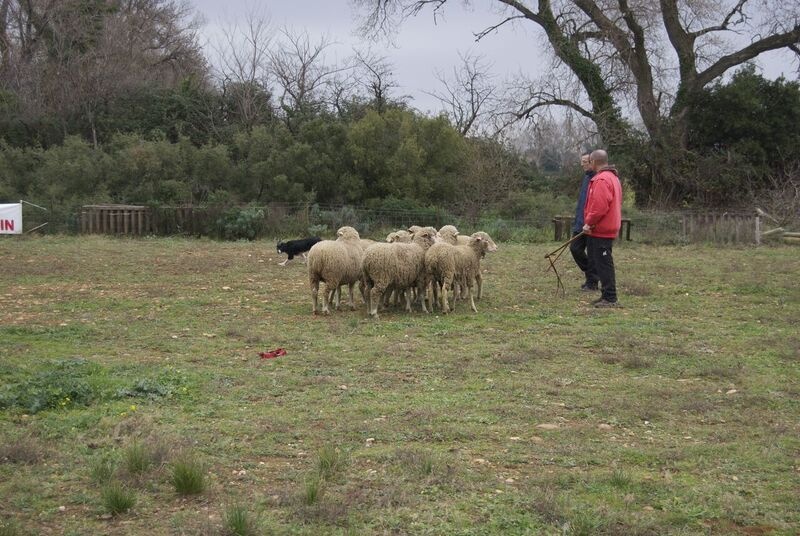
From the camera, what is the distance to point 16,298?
12688 mm

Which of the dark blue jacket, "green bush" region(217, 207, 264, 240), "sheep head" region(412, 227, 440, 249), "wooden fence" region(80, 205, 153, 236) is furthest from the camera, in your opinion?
"wooden fence" region(80, 205, 153, 236)

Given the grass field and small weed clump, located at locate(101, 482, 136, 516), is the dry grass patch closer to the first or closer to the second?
the grass field

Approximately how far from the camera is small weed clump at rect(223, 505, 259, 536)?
172 inches

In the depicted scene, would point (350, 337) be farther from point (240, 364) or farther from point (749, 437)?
point (749, 437)

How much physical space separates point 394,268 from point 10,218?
15259mm

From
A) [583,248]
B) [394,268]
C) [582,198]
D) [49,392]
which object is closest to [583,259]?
[583,248]

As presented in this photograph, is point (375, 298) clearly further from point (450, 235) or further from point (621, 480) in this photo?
point (621, 480)

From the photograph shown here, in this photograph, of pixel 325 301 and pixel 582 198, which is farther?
pixel 582 198

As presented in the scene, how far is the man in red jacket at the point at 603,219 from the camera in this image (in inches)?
474

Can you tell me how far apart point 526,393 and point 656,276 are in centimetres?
938

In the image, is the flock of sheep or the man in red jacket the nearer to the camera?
the flock of sheep

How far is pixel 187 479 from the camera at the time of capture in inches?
195

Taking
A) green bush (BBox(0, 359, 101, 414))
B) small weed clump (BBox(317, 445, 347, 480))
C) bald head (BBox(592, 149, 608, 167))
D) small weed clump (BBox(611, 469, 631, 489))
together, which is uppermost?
bald head (BBox(592, 149, 608, 167))

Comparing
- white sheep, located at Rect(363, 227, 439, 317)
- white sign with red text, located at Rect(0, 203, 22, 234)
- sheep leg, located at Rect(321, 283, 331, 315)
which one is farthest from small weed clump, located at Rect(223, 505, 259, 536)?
white sign with red text, located at Rect(0, 203, 22, 234)
